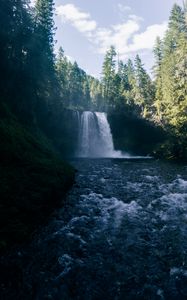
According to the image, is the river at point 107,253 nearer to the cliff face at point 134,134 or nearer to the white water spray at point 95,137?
the white water spray at point 95,137

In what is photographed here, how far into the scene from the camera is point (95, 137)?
193ft

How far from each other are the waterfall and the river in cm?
3950

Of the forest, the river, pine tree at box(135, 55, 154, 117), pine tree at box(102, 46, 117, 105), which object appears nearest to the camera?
the river

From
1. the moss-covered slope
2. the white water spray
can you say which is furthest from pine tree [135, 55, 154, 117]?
the moss-covered slope

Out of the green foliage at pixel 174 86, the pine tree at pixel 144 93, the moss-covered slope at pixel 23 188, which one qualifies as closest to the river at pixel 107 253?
the moss-covered slope at pixel 23 188

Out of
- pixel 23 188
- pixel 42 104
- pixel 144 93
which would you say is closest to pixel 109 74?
pixel 144 93

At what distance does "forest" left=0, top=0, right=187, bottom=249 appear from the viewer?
15.2 metres

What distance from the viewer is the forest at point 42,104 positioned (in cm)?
1519

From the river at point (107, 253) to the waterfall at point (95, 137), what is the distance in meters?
39.5

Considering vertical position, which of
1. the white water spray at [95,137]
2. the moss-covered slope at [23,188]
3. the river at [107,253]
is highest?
the white water spray at [95,137]

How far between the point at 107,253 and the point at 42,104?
37668mm

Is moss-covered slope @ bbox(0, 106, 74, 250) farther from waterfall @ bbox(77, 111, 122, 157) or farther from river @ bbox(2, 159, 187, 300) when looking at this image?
waterfall @ bbox(77, 111, 122, 157)

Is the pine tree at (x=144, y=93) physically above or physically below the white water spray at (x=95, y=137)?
above

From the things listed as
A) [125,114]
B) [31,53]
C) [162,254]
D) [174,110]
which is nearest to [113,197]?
[162,254]
